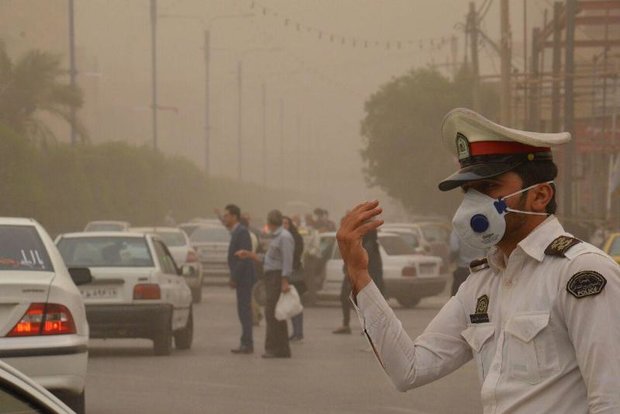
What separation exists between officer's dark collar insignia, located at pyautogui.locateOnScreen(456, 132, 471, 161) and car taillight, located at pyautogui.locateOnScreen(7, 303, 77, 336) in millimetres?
6892

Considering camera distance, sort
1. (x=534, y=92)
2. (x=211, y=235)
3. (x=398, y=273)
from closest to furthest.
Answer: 1. (x=398, y=273)
2. (x=211, y=235)
3. (x=534, y=92)

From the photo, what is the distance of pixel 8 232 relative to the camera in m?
12.2

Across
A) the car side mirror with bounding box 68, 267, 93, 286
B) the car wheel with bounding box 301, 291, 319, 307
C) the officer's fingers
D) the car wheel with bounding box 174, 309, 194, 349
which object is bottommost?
the car wheel with bounding box 301, 291, 319, 307

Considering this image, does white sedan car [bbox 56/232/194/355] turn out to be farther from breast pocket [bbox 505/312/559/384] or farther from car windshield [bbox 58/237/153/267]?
breast pocket [bbox 505/312/559/384]

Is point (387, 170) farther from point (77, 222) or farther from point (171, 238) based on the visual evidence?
point (171, 238)

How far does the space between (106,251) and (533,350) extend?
15.5m

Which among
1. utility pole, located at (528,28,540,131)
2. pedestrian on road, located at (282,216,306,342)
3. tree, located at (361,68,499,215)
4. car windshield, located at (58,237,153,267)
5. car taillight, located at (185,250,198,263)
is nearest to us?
car windshield, located at (58,237,153,267)

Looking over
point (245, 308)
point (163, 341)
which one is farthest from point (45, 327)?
point (245, 308)

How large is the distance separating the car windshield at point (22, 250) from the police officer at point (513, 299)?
25.2 feet

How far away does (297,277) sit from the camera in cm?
1986

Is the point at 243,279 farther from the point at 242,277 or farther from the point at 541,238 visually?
the point at 541,238

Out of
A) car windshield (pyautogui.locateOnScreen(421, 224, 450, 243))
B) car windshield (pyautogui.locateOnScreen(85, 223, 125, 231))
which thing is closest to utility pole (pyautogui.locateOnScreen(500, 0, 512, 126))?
car windshield (pyautogui.locateOnScreen(421, 224, 450, 243))

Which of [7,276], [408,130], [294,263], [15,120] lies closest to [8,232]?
[7,276]

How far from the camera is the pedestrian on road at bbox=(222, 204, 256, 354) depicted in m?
19.4
